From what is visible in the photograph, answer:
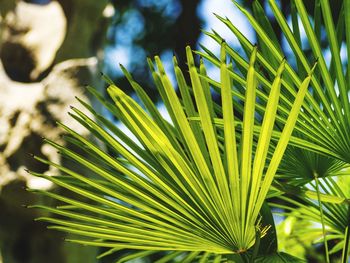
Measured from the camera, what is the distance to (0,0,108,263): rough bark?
1703 millimetres

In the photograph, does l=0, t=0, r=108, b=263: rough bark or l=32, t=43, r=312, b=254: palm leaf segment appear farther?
l=0, t=0, r=108, b=263: rough bark

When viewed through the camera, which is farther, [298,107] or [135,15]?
[135,15]

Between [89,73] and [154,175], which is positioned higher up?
[89,73]

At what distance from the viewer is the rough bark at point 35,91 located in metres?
1.70

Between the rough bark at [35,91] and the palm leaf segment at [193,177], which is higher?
the rough bark at [35,91]

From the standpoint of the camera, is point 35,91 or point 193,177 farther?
point 35,91

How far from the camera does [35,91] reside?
6.07ft

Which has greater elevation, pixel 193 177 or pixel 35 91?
pixel 35 91

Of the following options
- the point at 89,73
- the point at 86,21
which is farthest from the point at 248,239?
the point at 86,21

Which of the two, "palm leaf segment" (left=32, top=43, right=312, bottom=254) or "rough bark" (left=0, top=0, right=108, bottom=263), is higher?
"rough bark" (left=0, top=0, right=108, bottom=263)

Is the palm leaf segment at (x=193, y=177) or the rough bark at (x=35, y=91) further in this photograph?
the rough bark at (x=35, y=91)

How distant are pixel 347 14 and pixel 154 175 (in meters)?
0.39

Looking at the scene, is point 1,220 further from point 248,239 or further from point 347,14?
point 347,14

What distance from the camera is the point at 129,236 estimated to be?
0.93 m
